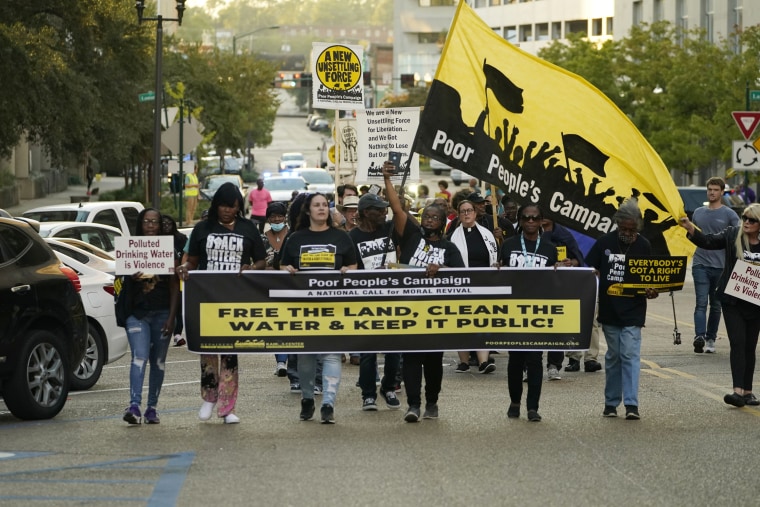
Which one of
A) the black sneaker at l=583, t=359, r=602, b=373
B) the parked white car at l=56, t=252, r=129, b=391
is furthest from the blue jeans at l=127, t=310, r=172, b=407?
the black sneaker at l=583, t=359, r=602, b=373

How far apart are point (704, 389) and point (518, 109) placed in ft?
10.9

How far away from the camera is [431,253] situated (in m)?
12.0

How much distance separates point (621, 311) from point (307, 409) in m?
2.69

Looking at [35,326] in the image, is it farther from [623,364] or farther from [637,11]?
[637,11]

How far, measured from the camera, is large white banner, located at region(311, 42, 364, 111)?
82.6 ft

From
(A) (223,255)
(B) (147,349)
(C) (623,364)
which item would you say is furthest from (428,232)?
(B) (147,349)

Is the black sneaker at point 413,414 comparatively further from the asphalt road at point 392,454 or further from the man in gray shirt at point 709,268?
the man in gray shirt at point 709,268

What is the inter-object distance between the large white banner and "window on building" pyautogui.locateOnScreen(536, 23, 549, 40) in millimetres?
83500

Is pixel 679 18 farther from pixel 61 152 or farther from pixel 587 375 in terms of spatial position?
pixel 587 375

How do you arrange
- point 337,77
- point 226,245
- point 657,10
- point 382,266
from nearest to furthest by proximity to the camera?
point 226,245 < point 382,266 < point 337,77 < point 657,10

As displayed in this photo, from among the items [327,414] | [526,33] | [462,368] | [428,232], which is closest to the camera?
[327,414]

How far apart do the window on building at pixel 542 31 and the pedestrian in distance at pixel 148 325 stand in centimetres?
9789

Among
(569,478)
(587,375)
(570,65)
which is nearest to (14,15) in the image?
(587,375)

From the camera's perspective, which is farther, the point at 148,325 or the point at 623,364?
the point at 623,364
